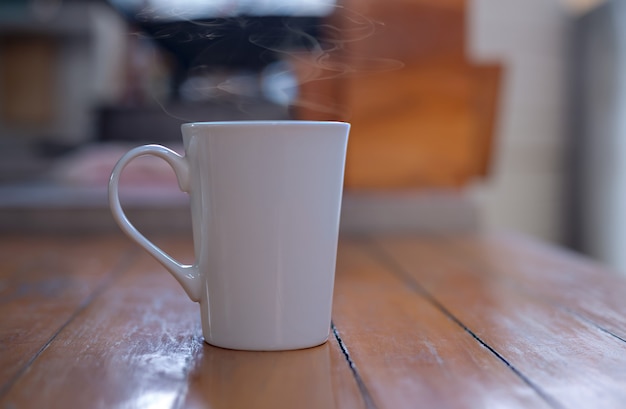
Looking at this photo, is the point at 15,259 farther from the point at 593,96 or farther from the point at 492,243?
the point at 593,96

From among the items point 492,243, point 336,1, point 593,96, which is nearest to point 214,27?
point 336,1

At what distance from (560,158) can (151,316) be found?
8.24 ft

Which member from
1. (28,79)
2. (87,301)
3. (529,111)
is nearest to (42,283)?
(87,301)

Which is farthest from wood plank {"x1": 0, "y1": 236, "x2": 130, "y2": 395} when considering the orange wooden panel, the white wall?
the orange wooden panel

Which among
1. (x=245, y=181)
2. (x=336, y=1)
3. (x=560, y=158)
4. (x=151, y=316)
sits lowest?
(x=560, y=158)

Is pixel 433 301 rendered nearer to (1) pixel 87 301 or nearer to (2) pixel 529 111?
(1) pixel 87 301

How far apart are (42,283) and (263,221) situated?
1.15ft

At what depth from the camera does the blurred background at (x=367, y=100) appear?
107cm

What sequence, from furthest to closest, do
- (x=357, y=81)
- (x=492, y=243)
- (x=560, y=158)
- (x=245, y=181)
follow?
→ 1. (x=560, y=158)
2. (x=357, y=81)
3. (x=492, y=243)
4. (x=245, y=181)

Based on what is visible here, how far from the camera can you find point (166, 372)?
1.20ft

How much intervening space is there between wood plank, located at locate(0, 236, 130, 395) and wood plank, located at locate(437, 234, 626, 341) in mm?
363

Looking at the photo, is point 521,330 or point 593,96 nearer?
point 521,330

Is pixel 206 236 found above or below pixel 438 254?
above

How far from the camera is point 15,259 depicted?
2.75 feet
